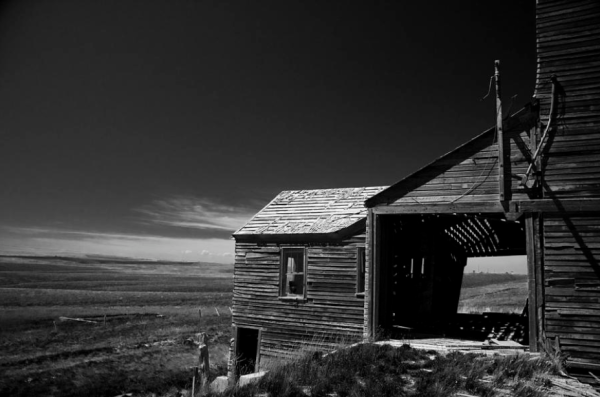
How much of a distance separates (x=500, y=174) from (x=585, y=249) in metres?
2.54

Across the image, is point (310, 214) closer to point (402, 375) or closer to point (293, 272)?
point (293, 272)

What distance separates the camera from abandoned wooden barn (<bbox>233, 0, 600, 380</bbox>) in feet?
31.5

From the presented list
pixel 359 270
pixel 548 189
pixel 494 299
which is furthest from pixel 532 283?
pixel 494 299

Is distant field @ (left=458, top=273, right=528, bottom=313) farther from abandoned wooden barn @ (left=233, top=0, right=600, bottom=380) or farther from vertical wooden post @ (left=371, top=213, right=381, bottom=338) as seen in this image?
vertical wooden post @ (left=371, top=213, right=381, bottom=338)

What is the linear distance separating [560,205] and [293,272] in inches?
379

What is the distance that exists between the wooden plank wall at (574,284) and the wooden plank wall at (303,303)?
6.27m

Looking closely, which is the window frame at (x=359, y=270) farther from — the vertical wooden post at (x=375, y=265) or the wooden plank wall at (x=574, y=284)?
the wooden plank wall at (x=574, y=284)

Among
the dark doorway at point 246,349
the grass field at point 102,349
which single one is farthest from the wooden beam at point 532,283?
the grass field at point 102,349

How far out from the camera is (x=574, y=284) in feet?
31.1

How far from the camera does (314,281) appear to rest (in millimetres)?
15500

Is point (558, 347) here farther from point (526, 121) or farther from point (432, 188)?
point (526, 121)

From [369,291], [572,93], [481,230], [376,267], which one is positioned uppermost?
[572,93]

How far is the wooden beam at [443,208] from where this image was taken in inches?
418

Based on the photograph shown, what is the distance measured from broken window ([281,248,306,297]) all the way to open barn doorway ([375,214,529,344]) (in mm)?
3911
